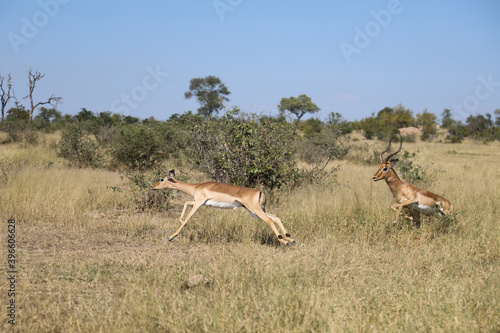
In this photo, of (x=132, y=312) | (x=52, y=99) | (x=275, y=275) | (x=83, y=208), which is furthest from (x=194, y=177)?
(x=52, y=99)

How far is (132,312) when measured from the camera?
12.8ft

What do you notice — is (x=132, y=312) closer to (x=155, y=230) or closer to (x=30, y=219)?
(x=155, y=230)

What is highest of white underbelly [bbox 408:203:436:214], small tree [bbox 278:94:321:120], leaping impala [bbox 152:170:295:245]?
small tree [bbox 278:94:321:120]

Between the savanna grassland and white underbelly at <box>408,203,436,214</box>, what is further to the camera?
white underbelly at <box>408,203,436,214</box>

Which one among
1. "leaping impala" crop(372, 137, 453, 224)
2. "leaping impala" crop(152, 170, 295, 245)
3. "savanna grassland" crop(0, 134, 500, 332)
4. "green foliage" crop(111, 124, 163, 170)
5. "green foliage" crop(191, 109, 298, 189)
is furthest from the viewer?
"green foliage" crop(111, 124, 163, 170)

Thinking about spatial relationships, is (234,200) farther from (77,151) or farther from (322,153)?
(77,151)

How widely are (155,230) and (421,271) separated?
13.6 feet

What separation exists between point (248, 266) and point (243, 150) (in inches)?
179

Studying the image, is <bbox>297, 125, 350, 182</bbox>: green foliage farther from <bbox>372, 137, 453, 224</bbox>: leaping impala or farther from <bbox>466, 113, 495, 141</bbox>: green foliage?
<bbox>466, 113, 495, 141</bbox>: green foliage

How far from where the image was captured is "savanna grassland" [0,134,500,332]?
3852 mm

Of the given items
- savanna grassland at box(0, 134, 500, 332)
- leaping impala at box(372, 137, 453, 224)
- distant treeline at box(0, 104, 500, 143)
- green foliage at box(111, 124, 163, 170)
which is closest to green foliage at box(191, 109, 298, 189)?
savanna grassland at box(0, 134, 500, 332)

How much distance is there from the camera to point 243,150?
9.38m

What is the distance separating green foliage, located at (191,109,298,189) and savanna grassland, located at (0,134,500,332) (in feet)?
2.24

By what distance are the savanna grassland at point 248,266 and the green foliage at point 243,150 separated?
0.68 metres
